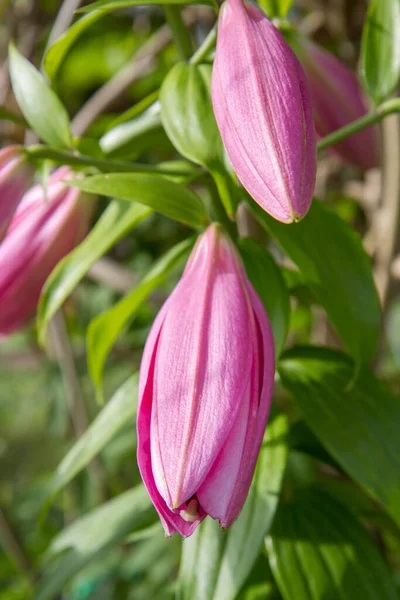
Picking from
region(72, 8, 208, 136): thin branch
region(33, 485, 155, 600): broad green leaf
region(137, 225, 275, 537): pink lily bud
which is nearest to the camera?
region(137, 225, 275, 537): pink lily bud

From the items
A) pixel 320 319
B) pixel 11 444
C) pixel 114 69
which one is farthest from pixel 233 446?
pixel 11 444

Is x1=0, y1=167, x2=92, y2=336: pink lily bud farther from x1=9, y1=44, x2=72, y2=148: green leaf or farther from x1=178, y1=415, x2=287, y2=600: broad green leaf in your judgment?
x1=178, y1=415, x2=287, y2=600: broad green leaf

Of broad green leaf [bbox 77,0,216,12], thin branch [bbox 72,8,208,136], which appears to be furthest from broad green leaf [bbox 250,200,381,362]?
thin branch [bbox 72,8,208,136]

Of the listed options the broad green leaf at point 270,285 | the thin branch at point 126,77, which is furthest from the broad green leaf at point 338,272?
the thin branch at point 126,77

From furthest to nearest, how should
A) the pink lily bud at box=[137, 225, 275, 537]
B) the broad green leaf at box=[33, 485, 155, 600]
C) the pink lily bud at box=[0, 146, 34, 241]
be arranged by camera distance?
1. the broad green leaf at box=[33, 485, 155, 600]
2. the pink lily bud at box=[0, 146, 34, 241]
3. the pink lily bud at box=[137, 225, 275, 537]

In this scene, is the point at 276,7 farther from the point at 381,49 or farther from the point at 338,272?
the point at 338,272
